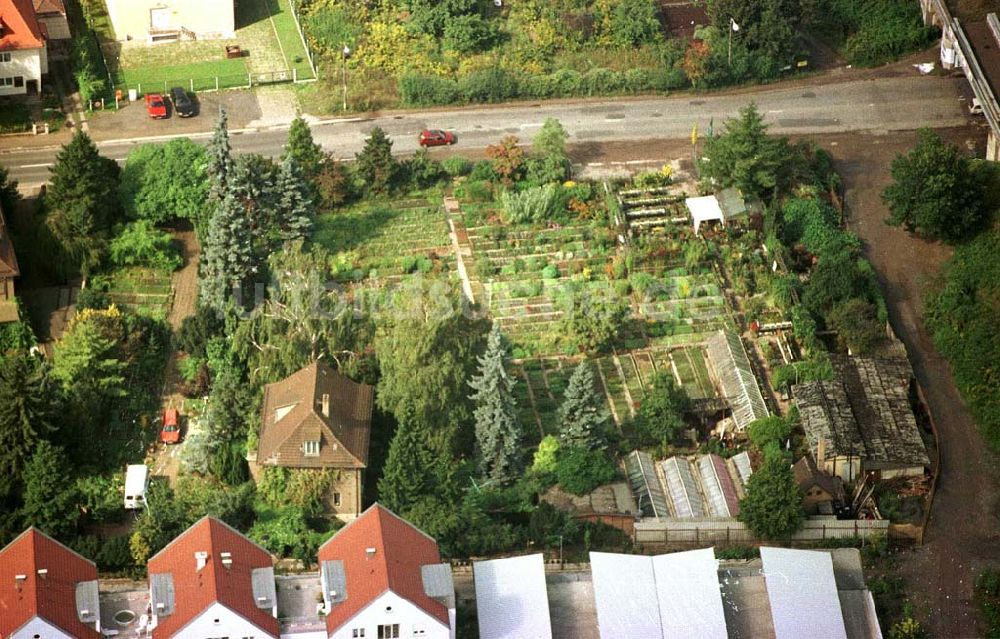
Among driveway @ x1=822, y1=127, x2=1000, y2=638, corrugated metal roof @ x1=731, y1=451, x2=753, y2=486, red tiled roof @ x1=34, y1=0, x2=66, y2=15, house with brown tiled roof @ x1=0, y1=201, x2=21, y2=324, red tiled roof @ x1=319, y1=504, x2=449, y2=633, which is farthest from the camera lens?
red tiled roof @ x1=34, y1=0, x2=66, y2=15

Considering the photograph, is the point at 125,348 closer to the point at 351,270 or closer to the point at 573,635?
the point at 351,270

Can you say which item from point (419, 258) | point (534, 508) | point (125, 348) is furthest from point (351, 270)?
point (534, 508)

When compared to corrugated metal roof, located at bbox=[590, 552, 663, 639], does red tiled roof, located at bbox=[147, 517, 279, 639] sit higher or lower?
higher

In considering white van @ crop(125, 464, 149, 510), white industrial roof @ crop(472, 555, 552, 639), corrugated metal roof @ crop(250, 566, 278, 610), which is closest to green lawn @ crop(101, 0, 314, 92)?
white van @ crop(125, 464, 149, 510)

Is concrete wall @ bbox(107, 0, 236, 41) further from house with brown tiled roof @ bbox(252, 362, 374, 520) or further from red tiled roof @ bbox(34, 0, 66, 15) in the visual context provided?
house with brown tiled roof @ bbox(252, 362, 374, 520)

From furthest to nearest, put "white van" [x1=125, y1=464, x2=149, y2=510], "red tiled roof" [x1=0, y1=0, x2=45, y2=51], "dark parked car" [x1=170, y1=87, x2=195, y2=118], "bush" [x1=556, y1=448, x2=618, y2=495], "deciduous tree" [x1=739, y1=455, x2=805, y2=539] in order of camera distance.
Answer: "dark parked car" [x1=170, y1=87, x2=195, y2=118] → "red tiled roof" [x1=0, y1=0, x2=45, y2=51] → "bush" [x1=556, y1=448, x2=618, y2=495] → "white van" [x1=125, y1=464, x2=149, y2=510] → "deciduous tree" [x1=739, y1=455, x2=805, y2=539]

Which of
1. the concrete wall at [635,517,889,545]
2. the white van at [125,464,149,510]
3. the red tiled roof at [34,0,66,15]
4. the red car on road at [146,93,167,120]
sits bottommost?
the concrete wall at [635,517,889,545]
